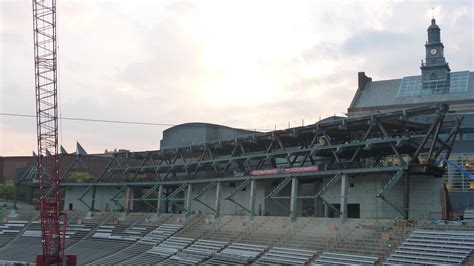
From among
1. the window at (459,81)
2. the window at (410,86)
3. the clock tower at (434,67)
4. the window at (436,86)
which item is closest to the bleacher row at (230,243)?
the window at (410,86)

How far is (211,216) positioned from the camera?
76.1 m

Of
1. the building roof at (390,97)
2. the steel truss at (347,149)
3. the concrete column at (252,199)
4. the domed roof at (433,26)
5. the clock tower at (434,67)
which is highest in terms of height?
the domed roof at (433,26)

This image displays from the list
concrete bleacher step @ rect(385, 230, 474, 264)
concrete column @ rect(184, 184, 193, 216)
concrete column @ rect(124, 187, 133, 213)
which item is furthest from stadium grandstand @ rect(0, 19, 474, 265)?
concrete column @ rect(124, 187, 133, 213)

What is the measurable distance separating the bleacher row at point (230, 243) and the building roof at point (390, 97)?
173ft

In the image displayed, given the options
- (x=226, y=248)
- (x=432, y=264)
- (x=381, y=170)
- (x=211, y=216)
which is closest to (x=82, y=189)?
(x=211, y=216)

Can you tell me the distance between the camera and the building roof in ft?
342

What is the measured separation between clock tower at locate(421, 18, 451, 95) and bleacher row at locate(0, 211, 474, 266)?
62156mm

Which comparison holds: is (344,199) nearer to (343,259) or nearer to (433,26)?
(343,259)

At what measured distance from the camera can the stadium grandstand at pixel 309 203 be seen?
50.2 m

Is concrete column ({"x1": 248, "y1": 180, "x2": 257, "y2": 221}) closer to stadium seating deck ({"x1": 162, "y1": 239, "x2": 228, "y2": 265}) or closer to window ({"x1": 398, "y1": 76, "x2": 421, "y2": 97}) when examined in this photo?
stadium seating deck ({"x1": 162, "y1": 239, "x2": 228, "y2": 265})

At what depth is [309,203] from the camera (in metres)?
75.9

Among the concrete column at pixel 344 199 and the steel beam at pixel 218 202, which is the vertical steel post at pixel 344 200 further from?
the steel beam at pixel 218 202

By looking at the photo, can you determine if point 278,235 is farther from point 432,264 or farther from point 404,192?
point 432,264

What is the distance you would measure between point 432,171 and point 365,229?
1066cm
